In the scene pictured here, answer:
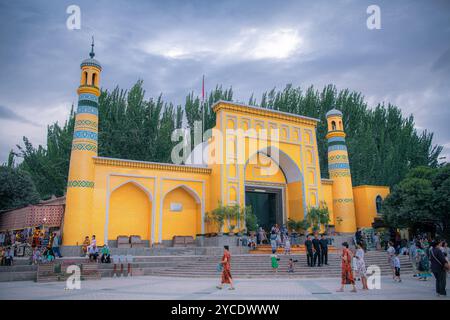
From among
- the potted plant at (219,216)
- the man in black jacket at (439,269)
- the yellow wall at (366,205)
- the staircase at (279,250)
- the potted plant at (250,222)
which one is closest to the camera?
the man in black jacket at (439,269)

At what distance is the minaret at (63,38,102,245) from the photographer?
1600 centimetres

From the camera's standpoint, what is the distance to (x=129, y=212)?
18.5m

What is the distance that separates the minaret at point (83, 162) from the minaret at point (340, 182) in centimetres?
1405

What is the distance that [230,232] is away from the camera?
18.4 meters

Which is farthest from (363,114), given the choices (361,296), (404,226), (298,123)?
(361,296)

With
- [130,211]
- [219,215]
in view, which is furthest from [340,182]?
[130,211]

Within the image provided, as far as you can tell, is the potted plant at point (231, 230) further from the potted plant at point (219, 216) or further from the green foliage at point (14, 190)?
the green foliage at point (14, 190)

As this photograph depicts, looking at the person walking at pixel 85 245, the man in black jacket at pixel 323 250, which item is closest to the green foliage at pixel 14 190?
the person walking at pixel 85 245

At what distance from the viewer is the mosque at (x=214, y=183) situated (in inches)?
671

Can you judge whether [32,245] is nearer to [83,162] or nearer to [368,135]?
[83,162]

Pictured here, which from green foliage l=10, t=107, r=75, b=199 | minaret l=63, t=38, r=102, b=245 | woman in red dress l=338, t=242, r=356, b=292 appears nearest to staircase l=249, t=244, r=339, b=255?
minaret l=63, t=38, r=102, b=245

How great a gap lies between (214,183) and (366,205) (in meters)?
10.1

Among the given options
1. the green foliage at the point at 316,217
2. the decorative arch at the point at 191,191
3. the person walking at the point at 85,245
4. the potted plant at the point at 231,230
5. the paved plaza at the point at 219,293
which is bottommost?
the paved plaza at the point at 219,293
